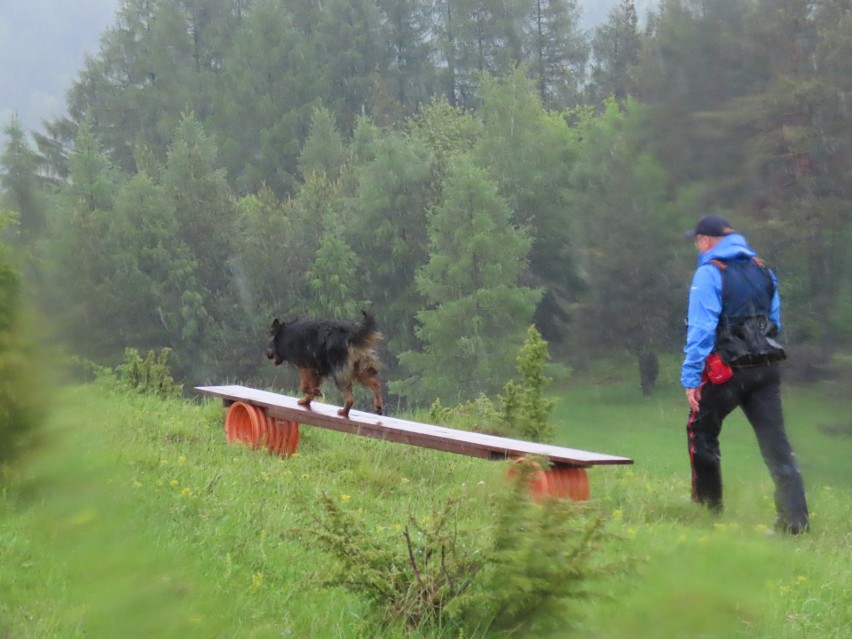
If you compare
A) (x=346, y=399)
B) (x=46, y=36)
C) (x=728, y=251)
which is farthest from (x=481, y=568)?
(x=46, y=36)

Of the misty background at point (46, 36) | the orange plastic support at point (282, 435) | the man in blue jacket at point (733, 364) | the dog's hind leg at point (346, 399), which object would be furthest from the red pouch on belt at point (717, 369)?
the misty background at point (46, 36)

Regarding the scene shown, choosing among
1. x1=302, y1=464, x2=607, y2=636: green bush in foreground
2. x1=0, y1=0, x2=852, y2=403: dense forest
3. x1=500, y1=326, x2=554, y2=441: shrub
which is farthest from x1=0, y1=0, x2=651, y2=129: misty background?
x1=302, y1=464, x2=607, y2=636: green bush in foreground

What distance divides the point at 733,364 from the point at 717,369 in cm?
11

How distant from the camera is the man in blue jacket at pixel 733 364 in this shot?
21.4 feet

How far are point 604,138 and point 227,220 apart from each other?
67.0 feet

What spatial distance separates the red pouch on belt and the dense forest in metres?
3.69

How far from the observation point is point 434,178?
46.3 m

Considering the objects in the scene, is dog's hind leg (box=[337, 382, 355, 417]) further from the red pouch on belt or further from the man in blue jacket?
the red pouch on belt

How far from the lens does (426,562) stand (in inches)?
150

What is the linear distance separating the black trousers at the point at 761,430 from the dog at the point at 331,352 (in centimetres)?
317

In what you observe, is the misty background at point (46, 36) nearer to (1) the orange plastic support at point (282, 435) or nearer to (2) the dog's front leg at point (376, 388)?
(2) the dog's front leg at point (376, 388)

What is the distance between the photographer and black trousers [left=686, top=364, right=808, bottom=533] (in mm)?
6582

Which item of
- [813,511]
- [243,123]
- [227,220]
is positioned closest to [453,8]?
[243,123]

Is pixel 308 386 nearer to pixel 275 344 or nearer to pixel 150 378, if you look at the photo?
pixel 275 344
